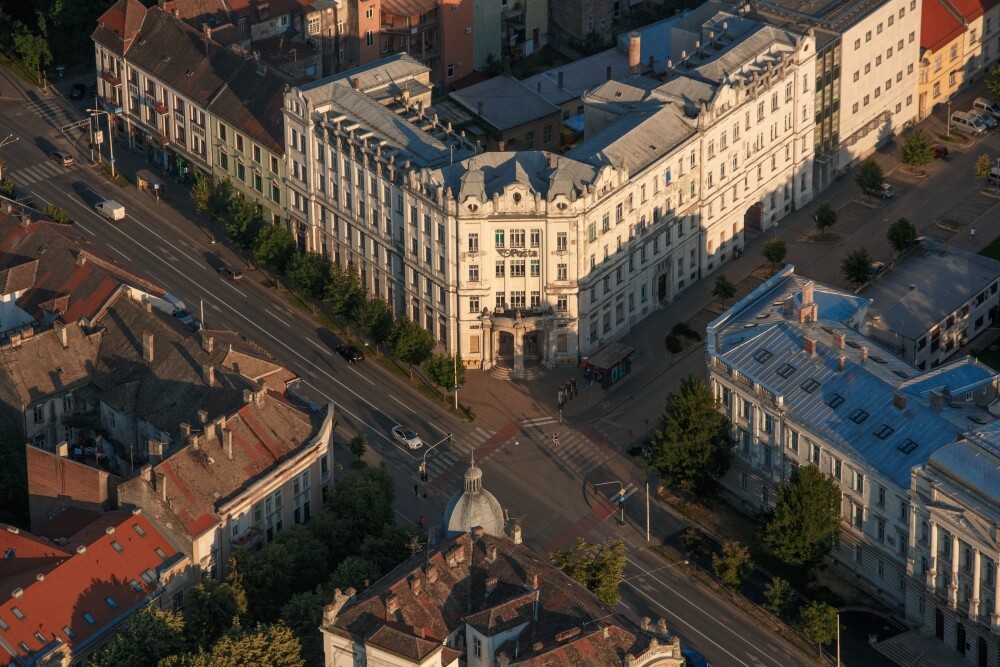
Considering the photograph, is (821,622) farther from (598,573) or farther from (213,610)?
(213,610)

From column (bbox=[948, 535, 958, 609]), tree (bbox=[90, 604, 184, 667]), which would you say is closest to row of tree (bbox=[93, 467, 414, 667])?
tree (bbox=[90, 604, 184, 667])

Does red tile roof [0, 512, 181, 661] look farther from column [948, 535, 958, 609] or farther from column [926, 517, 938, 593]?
column [948, 535, 958, 609]

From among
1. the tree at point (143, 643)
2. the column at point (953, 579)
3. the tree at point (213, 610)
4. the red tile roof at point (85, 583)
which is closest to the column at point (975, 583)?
the column at point (953, 579)

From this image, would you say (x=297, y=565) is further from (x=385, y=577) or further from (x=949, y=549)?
(x=949, y=549)

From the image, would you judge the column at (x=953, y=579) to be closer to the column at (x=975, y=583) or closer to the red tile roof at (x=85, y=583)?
the column at (x=975, y=583)

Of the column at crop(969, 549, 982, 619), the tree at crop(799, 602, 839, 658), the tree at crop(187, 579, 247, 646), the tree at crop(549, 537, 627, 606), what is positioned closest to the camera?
the column at crop(969, 549, 982, 619)

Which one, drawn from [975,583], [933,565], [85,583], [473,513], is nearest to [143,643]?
[85,583]
